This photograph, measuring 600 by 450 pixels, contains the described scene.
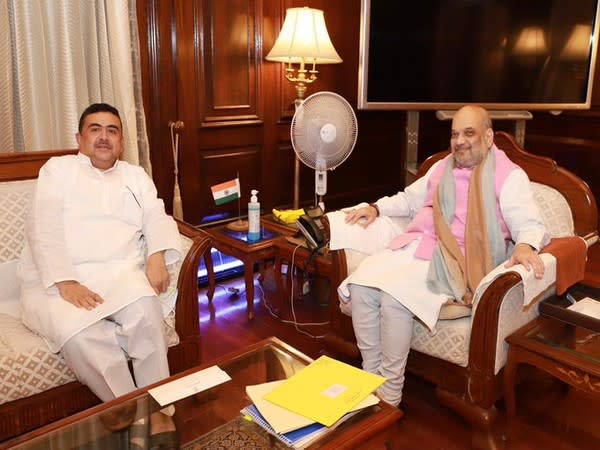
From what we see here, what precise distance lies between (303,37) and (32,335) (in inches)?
76.5

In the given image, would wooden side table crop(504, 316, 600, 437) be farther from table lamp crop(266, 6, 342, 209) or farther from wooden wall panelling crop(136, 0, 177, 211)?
wooden wall panelling crop(136, 0, 177, 211)

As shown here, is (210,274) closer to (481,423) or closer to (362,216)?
(362,216)

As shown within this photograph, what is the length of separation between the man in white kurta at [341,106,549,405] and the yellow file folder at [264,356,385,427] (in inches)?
21.0

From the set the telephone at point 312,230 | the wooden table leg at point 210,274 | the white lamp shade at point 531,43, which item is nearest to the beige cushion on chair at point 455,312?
the telephone at point 312,230

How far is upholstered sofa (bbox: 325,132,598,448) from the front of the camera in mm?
1798

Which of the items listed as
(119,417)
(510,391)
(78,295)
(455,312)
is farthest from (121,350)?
(510,391)

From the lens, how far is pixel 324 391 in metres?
1.38

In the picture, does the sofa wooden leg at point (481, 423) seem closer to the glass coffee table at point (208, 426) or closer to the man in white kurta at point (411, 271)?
the man in white kurta at point (411, 271)

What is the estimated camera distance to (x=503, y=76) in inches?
140

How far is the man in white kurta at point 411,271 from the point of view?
76.3 inches

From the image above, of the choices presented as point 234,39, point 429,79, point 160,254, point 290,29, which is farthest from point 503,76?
point 160,254

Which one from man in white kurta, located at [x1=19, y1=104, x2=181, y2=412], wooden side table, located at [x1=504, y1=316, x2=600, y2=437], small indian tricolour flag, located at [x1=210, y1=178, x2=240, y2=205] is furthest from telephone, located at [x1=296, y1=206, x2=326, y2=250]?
wooden side table, located at [x1=504, y1=316, x2=600, y2=437]

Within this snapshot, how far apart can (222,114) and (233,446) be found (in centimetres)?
230

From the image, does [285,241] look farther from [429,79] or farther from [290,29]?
[429,79]
